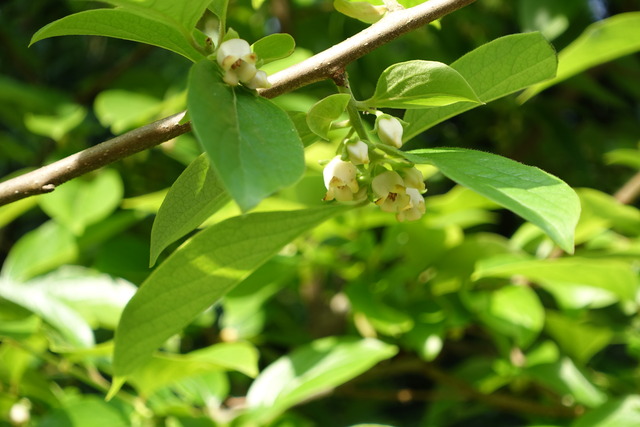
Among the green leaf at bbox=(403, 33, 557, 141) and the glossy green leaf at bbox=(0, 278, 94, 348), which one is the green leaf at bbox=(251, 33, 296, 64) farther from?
the glossy green leaf at bbox=(0, 278, 94, 348)

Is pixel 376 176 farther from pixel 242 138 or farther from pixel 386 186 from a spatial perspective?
pixel 242 138

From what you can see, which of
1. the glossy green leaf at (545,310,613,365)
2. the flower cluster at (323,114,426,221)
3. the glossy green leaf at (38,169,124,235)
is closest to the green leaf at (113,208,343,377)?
the flower cluster at (323,114,426,221)

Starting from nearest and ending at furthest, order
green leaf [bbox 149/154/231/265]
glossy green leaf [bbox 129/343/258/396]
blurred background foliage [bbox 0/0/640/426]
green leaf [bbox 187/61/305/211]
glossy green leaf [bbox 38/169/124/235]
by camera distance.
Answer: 1. green leaf [bbox 187/61/305/211]
2. green leaf [bbox 149/154/231/265]
3. glossy green leaf [bbox 129/343/258/396]
4. blurred background foliage [bbox 0/0/640/426]
5. glossy green leaf [bbox 38/169/124/235]

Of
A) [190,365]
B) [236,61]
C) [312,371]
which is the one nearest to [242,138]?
[236,61]

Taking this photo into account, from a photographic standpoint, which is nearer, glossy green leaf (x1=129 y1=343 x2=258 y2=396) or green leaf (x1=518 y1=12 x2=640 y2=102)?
glossy green leaf (x1=129 y1=343 x2=258 y2=396)

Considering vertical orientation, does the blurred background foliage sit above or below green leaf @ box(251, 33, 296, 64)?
below
